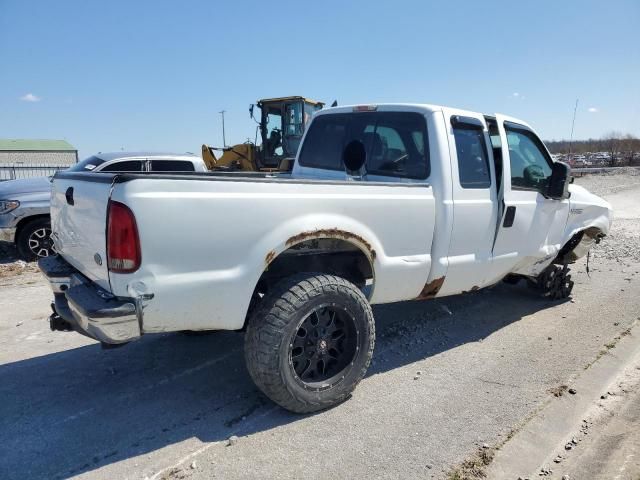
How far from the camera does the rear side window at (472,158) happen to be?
4.14 m

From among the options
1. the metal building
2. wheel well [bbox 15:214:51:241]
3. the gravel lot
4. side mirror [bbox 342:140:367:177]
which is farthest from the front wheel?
the metal building

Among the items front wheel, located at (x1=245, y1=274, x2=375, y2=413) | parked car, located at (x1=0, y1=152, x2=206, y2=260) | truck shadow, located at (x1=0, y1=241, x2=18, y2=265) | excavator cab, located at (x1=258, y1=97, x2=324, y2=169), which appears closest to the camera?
front wheel, located at (x1=245, y1=274, x2=375, y2=413)

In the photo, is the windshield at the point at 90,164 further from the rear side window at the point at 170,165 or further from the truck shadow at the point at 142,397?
the truck shadow at the point at 142,397

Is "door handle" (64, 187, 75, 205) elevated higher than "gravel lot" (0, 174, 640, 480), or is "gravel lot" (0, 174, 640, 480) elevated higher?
"door handle" (64, 187, 75, 205)

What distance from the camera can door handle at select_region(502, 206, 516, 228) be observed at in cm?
442

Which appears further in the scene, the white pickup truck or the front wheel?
the front wheel

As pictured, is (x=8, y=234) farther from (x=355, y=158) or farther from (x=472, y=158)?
(x=472, y=158)

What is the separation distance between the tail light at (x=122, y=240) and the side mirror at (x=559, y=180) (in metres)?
4.10

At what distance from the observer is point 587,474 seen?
268 cm

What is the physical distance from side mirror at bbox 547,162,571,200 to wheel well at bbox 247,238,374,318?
2.37m

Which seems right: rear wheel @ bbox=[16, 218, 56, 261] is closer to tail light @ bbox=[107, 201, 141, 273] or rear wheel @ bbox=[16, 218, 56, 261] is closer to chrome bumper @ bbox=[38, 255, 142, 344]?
chrome bumper @ bbox=[38, 255, 142, 344]

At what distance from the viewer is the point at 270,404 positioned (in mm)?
3393

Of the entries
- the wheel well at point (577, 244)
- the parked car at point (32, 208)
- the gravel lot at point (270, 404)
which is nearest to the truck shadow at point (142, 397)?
the gravel lot at point (270, 404)

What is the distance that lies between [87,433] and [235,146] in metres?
14.1
